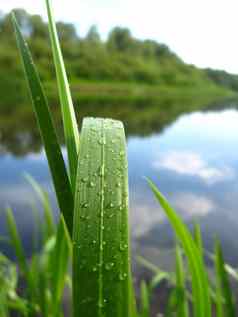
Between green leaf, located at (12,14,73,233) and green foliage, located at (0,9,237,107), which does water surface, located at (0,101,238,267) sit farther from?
green foliage, located at (0,9,237,107)

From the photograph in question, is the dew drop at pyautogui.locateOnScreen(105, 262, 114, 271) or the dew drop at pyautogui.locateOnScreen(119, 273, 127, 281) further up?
the dew drop at pyautogui.locateOnScreen(105, 262, 114, 271)

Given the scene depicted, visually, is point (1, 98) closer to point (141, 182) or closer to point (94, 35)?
point (141, 182)

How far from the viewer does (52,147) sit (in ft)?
0.54

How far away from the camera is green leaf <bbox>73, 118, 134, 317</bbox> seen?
13cm

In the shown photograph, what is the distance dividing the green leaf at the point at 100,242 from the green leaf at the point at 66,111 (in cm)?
2

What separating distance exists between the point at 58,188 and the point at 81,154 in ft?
0.09

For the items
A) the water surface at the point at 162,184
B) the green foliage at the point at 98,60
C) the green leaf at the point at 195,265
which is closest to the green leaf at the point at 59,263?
the green leaf at the point at 195,265

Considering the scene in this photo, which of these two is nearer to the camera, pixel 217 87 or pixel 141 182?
pixel 141 182

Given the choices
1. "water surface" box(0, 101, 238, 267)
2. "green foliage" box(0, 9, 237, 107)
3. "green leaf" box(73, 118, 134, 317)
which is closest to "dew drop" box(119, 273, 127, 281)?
"green leaf" box(73, 118, 134, 317)

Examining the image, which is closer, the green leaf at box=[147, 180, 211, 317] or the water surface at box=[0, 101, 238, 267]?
the green leaf at box=[147, 180, 211, 317]

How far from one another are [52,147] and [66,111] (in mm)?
20

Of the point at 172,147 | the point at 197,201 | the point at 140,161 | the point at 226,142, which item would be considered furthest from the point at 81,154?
the point at 226,142

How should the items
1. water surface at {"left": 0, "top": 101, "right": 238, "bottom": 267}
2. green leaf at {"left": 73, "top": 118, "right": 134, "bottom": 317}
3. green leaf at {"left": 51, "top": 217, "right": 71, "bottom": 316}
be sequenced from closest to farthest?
green leaf at {"left": 73, "top": 118, "right": 134, "bottom": 317} → green leaf at {"left": 51, "top": 217, "right": 71, "bottom": 316} → water surface at {"left": 0, "top": 101, "right": 238, "bottom": 267}

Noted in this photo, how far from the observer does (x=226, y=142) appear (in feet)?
23.0
